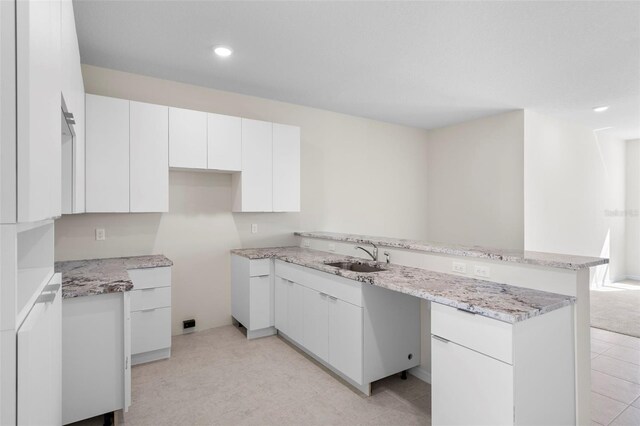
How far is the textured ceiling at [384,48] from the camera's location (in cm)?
234

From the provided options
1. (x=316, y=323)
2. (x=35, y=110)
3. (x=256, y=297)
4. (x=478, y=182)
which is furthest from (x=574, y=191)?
(x=35, y=110)

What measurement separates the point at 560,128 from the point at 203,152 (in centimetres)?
522

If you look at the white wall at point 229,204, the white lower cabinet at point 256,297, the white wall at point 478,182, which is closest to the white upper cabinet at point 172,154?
the white wall at point 229,204

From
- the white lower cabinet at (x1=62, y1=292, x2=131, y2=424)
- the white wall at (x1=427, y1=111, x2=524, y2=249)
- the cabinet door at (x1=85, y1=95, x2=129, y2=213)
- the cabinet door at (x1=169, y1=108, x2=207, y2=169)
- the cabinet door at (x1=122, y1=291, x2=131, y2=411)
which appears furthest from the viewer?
the white wall at (x1=427, y1=111, x2=524, y2=249)

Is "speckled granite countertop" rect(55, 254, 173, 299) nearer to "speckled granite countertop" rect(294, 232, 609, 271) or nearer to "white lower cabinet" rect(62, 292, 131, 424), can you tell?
"white lower cabinet" rect(62, 292, 131, 424)

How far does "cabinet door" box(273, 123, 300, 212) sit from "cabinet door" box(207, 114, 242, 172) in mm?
437

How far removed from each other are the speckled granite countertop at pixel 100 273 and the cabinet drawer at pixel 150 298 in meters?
0.23

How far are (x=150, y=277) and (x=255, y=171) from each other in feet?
4.88

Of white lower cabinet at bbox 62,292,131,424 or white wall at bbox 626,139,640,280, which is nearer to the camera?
white lower cabinet at bbox 62,292,131,424

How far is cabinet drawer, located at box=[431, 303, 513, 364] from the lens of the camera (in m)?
1.52

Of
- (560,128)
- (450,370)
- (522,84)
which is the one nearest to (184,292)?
(450,370)

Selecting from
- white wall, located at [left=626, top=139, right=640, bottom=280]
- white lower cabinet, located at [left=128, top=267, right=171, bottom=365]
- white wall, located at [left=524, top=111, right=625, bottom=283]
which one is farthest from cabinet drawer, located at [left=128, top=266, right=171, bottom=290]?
white wall, located at [left=626, top=139, right=640, bottom=280]

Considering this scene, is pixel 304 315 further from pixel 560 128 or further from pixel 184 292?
pixel 560 128

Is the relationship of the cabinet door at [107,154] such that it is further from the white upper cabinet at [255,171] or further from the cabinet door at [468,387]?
the cabinet door at [468,387]
